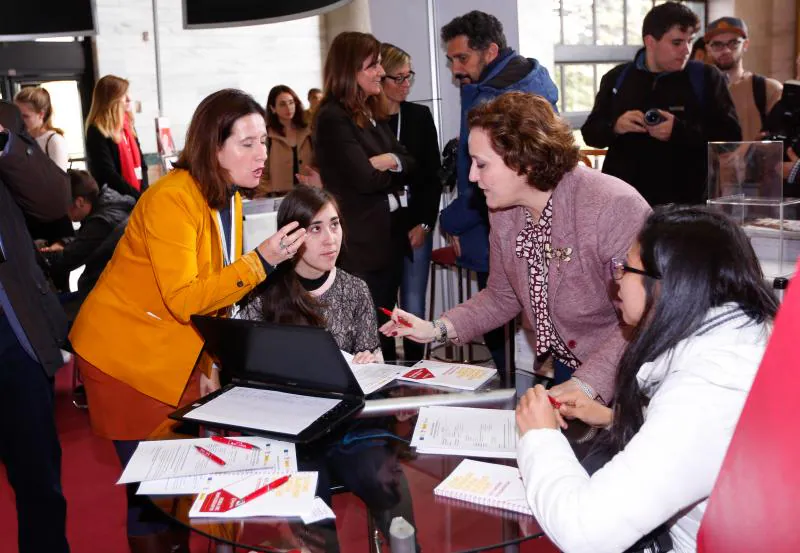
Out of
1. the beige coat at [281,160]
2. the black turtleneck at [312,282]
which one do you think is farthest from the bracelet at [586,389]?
the beige coat at [281,160]

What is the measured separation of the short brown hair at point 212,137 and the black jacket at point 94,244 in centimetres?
215

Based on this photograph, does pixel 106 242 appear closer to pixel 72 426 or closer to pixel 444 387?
pixel 72 426

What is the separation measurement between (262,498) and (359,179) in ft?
6.73

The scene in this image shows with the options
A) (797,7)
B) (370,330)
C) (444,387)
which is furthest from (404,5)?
(797,7)

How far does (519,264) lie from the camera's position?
2166 millimetres

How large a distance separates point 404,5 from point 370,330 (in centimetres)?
244

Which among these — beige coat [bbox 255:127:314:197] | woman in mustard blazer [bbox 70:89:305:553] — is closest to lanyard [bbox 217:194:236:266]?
woman in mustard blazer [bbox 70:89:305:553]

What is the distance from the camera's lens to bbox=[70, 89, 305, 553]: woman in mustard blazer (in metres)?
1.95

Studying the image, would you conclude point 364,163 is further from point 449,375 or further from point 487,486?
point 487,486

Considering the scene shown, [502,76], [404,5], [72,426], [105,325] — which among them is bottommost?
[72,426]

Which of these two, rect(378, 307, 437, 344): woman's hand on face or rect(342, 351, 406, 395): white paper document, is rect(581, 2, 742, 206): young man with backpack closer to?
rect(378, 307, 437, 344): woman's hand on face

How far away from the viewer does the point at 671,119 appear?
10.3 ft

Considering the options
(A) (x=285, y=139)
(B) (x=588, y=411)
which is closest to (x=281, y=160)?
(A) (x=285, y=139)

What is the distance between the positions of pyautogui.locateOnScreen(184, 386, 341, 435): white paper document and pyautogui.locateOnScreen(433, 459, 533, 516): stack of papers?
1.21ft
